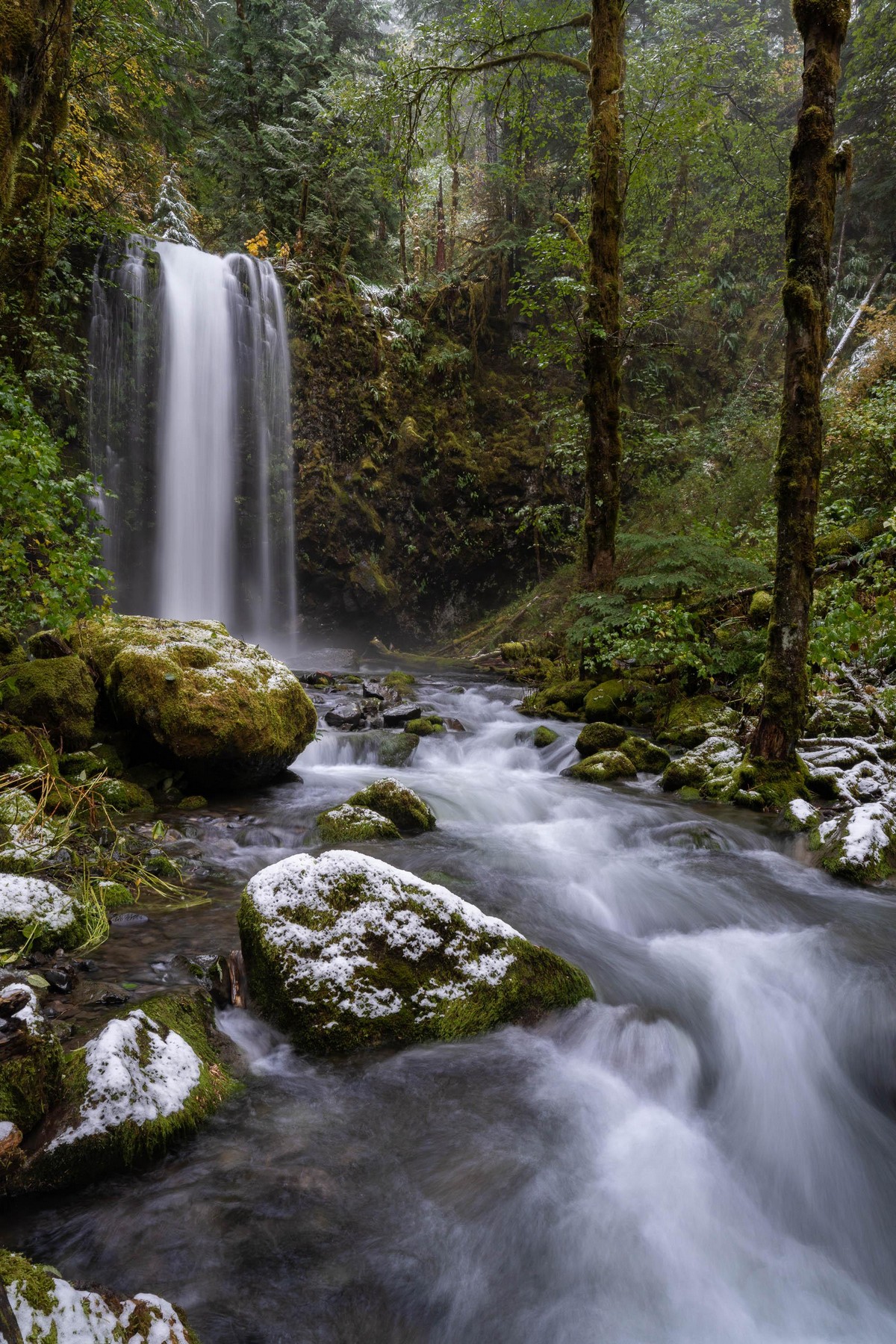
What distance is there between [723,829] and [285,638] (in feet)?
45.2

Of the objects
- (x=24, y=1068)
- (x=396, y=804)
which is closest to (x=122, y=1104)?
(x=24, y=1068)

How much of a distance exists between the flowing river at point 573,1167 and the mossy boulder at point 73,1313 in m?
0.41

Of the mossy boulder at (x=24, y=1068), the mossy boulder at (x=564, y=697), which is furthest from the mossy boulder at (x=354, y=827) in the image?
the mossy boulder at (x=564, y=697)

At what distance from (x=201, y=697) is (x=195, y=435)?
42.8 ft

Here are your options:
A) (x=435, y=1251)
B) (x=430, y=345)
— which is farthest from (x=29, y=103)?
(x=430, y=345)

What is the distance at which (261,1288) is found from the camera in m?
1.93

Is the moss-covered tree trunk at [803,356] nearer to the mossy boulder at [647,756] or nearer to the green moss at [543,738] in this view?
the mossy boulder at [647,756]

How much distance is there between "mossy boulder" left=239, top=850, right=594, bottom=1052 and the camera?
9.60 ft

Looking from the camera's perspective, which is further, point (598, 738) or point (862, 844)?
point (598, 738)

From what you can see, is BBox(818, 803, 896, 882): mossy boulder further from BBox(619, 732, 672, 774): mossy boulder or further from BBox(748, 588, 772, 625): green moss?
BBox(748, 588, 772, 625): green moss

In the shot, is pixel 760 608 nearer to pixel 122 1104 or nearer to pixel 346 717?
pixel 346 717

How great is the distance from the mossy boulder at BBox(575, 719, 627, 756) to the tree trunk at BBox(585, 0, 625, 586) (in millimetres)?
2229

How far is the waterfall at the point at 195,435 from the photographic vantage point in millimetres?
15695

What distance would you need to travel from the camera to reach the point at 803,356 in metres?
5.20
